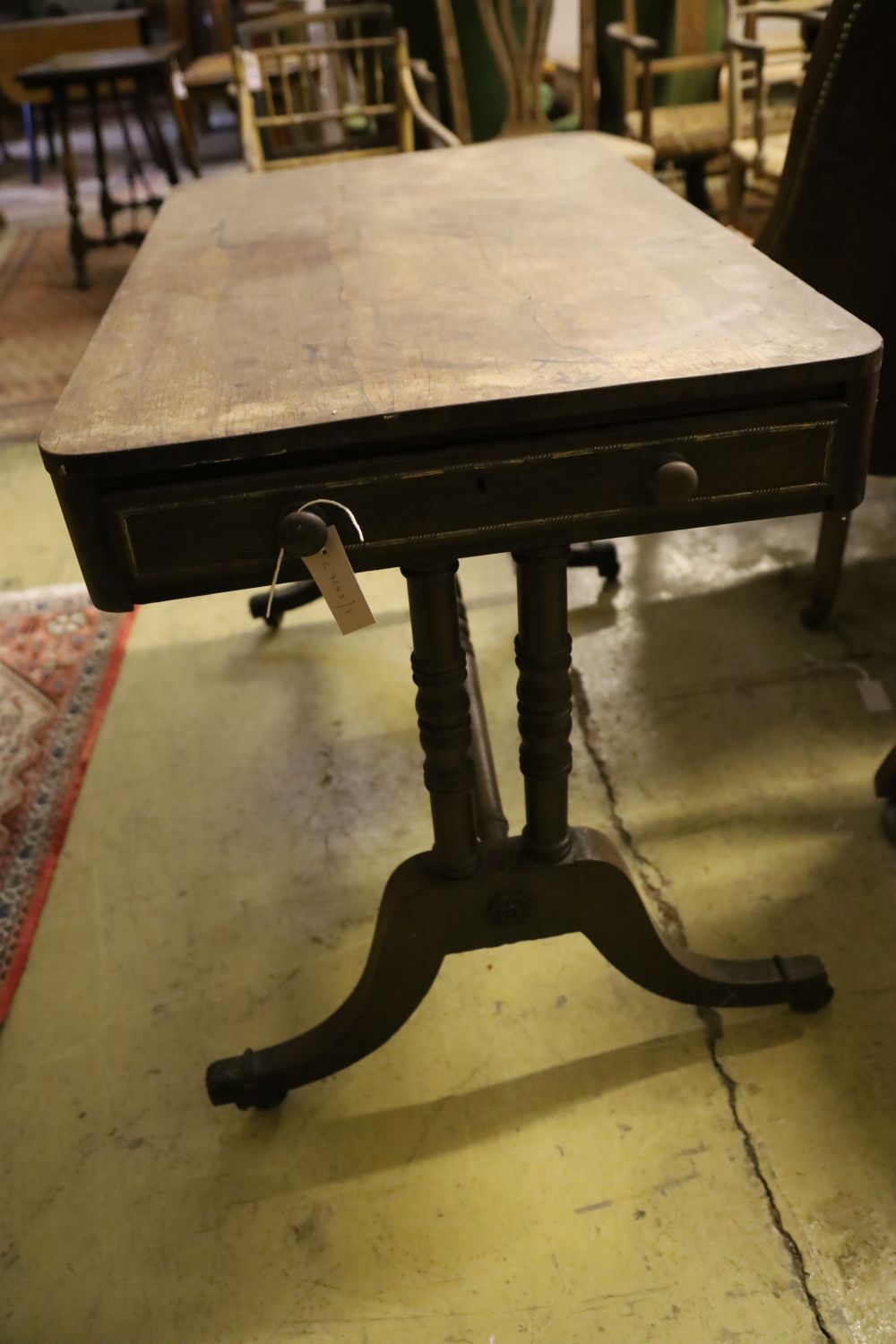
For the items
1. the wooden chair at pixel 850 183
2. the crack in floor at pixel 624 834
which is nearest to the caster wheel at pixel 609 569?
the crack in floor at pixel 624 834

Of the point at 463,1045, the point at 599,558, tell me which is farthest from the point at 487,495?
the point at 599,558

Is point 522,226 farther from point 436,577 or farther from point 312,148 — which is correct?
point 312,148

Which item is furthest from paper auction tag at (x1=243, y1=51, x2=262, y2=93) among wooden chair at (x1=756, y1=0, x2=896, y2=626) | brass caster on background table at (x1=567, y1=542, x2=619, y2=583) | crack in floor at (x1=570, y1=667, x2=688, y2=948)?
crack in floor at (x1=570, y1=667, x2=688, y2=948)

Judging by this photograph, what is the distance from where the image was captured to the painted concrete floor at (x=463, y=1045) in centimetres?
105

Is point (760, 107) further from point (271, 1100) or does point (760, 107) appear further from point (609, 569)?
point (271, 1100)

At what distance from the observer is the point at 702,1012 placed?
4.24ft

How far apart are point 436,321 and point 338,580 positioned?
265 millimetres

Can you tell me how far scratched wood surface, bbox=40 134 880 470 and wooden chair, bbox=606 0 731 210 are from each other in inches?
91.1

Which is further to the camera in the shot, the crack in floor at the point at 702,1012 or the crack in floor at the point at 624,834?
the crack in floor at the point at 624,834

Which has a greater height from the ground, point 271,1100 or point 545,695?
point 545,695

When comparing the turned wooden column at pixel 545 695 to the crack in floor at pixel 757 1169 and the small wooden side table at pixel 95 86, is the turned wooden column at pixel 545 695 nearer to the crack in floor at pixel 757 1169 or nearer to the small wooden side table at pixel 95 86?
the crack in floor at pixel 757 1169

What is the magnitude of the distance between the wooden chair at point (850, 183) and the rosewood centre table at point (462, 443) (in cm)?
37

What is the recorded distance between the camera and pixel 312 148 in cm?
278

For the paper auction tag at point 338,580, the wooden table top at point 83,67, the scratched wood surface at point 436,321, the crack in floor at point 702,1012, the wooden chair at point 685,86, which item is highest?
the scratched wood surface at point 436,321
